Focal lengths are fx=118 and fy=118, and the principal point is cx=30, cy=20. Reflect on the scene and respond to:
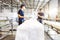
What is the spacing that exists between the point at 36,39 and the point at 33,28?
0.09 meters

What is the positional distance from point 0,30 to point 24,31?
438cm

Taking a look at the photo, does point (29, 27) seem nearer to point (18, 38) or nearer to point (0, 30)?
point (18, 38)

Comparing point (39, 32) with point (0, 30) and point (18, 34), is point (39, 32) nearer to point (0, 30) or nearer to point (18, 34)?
point (18, 34)

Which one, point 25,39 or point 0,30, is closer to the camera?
point 25,39

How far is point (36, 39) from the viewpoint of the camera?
3.01 feet

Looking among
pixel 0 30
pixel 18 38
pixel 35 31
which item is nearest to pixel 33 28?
pixel 35 31

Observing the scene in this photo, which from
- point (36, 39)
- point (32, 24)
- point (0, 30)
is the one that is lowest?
point (0, 30)

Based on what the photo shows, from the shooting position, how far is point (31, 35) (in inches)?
36.0

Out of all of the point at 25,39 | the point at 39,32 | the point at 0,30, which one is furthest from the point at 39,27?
the point at 0,30

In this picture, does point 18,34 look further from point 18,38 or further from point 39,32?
point 39,32

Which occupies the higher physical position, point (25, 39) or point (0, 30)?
point (25, 39)

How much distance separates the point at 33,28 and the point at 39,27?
48 millimetres

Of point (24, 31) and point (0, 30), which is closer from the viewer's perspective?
point (24, 31)

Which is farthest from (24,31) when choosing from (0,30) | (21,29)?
(0,30)
